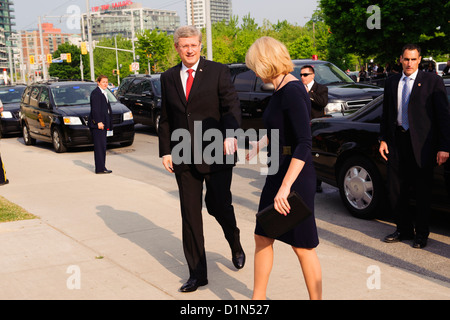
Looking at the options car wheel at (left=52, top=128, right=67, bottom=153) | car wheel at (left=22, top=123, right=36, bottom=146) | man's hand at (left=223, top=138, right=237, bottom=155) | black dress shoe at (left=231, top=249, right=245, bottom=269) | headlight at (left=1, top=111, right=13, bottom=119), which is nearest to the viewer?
man's hand at (left=223, top=138, right=237, bottom=155)

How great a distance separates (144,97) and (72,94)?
2726 mm

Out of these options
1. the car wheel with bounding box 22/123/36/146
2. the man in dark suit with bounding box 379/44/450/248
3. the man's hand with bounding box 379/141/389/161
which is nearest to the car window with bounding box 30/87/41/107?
the car wheel with bounding box 22/123/36/146

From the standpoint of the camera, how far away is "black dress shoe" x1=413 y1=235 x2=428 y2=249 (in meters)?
5.83

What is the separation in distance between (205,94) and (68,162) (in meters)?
8.61

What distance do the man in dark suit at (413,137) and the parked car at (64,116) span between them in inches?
378

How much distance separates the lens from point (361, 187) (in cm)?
689

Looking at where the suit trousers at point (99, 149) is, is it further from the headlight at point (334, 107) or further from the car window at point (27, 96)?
the car window at point (27, 96)

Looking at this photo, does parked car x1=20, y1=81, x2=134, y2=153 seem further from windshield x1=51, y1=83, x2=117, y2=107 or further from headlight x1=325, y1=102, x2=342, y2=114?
headlight x1=325, y1=102, x2=342, y2=114

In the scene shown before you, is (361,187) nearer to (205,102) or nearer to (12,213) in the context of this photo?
(205,102)

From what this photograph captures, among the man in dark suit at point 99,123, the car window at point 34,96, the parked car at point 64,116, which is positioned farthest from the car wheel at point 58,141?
the man in dark suit at point 99,123

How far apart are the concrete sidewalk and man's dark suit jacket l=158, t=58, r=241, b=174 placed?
991 millimetres

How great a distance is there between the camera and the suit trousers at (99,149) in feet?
35.7
